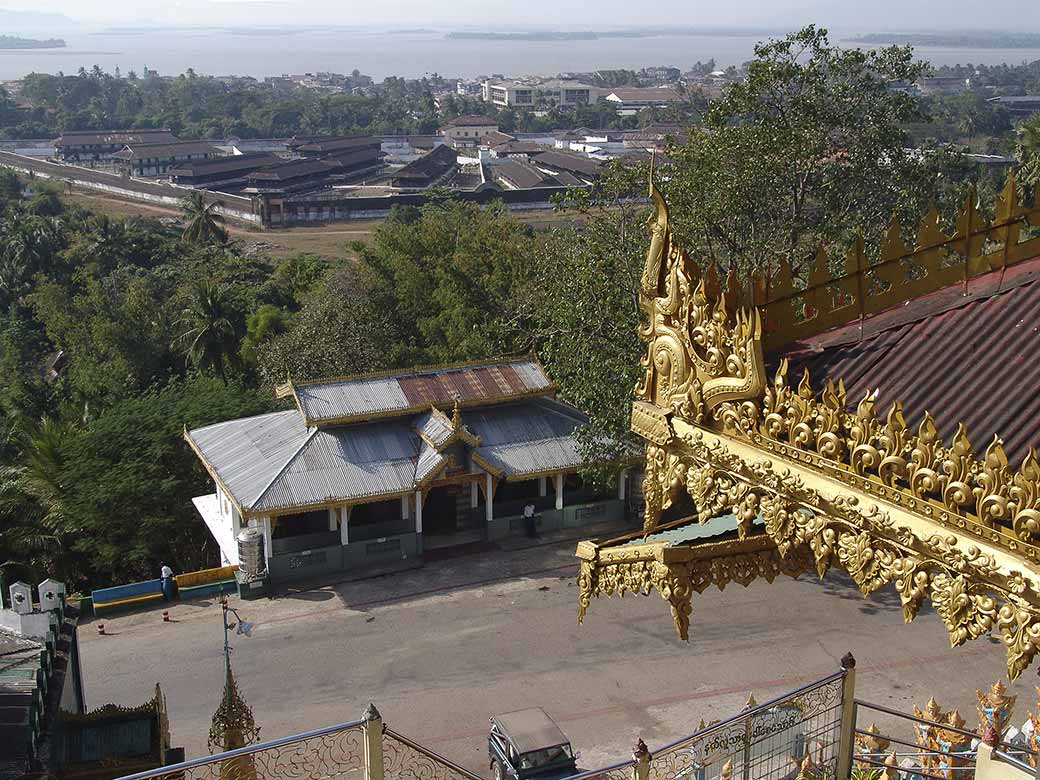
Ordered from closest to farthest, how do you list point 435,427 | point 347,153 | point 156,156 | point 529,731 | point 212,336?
point 529,731 < point 435,427 < point 212,336 < point 156,156 < point 347,153

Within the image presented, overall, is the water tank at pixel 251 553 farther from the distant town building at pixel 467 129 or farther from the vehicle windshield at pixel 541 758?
the distant town building at pixel 467 129

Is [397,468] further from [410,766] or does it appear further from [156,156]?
[156,156]

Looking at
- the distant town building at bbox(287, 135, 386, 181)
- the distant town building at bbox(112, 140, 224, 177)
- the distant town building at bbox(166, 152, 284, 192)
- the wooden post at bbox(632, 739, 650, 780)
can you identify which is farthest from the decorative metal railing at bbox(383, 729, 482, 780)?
the distant town building at bbox(112, 140, 224, 177)

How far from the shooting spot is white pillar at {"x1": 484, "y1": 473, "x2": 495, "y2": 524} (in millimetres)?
21425

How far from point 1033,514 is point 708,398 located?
95.2 inches

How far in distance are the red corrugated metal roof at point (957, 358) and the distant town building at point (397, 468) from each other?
43.6ft

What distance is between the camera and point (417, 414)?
21531mm

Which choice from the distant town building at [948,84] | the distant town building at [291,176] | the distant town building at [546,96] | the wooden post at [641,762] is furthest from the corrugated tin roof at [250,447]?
the distant town building at [948,84]

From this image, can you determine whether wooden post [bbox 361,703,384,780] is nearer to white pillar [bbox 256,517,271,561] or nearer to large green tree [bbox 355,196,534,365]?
white pillar [bbox 256,517,271,561]

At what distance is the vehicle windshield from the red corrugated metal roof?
7001 millimetres

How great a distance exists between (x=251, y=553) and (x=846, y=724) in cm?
1289

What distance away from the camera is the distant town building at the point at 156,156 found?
8931 centimetres

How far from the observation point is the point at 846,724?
889 centimetres

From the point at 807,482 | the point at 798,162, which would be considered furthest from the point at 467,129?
the point at 807,482
